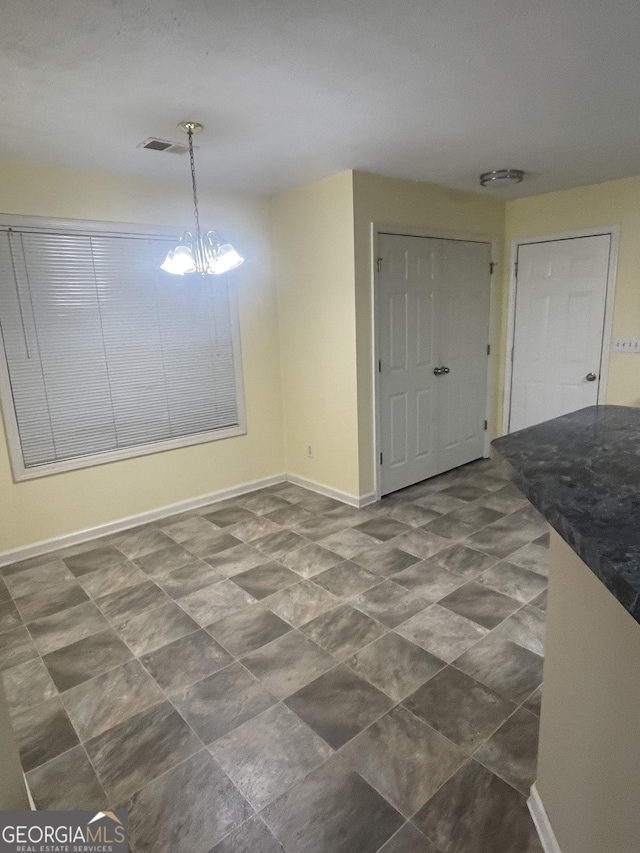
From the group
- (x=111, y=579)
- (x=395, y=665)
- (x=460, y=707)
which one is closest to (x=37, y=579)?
(x=111, y=579)

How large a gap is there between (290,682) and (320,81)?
2.52 m

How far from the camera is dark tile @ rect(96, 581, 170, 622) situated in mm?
2678

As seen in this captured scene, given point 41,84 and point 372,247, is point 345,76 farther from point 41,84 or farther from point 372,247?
point 372,247

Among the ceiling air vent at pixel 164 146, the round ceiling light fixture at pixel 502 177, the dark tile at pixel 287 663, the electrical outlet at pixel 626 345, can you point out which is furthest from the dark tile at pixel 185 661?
the electrical outlet at pixel 626 345

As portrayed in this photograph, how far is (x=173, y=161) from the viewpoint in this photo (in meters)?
3.05

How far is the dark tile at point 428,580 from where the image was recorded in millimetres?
2738

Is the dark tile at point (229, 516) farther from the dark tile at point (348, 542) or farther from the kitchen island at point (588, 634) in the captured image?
the kitchen island at point (588, 634)

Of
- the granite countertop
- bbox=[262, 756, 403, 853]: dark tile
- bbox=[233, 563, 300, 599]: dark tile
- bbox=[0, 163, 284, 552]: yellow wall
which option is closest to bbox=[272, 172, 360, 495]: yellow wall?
bbox=[0, 163, 284, 552]: yellow wall

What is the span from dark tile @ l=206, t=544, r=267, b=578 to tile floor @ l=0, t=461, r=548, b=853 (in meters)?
0.01

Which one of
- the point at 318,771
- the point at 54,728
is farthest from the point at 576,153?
the point at 54,728

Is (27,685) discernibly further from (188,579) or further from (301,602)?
(301,602)

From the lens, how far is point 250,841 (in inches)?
57.9

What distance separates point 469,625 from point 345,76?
2517mm

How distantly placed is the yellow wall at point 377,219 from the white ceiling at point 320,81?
354 millimetres
